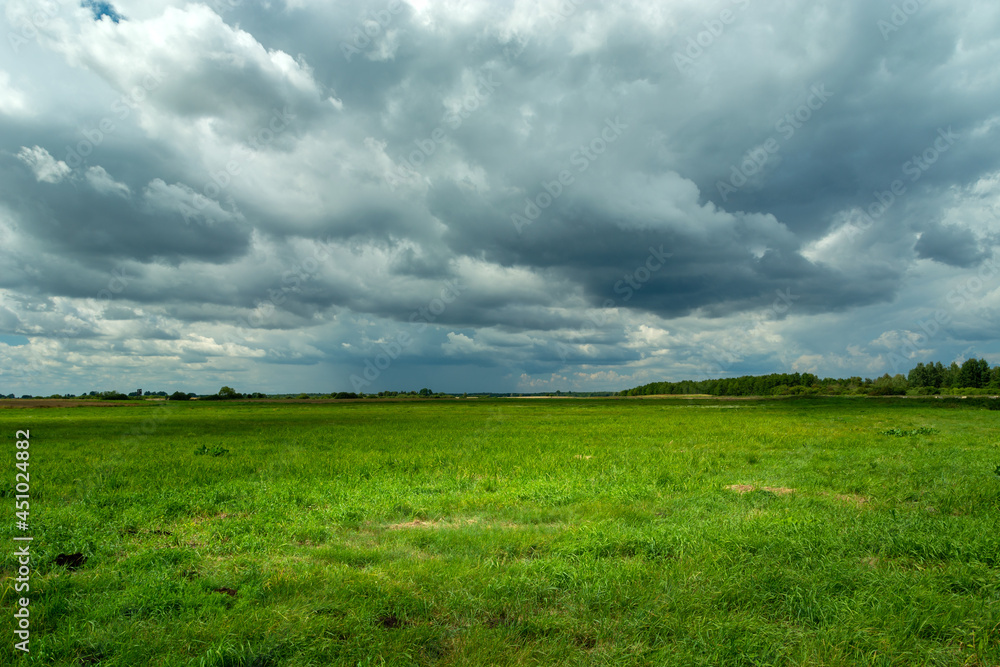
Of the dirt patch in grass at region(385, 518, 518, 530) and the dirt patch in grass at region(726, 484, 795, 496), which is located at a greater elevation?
the dirt patch in grass at region(385, 518, 518, 530)

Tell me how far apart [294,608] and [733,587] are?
575cm

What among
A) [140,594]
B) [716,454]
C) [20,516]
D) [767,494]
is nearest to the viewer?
[140,594]

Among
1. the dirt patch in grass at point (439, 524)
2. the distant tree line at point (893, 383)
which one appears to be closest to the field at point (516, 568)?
the dirt patch in grass at point (439, 524)

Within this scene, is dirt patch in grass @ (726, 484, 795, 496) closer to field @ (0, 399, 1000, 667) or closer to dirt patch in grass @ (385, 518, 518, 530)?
field @ (0, 399, 1000, 667)

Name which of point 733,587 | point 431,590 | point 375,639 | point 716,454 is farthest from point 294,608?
point 716,454

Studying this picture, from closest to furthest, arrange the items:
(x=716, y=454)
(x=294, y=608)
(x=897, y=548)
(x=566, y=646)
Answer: (x=566, y=646)
(x=294, y=608)
(x=897, y=548)
(x=716, y=454)

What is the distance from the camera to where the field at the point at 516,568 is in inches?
216

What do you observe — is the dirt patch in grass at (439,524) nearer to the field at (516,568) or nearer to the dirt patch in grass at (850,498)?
the field at (516,568)

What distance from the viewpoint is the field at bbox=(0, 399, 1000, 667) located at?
5488 millimetres

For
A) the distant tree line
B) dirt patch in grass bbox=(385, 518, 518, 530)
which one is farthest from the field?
the distant tree line

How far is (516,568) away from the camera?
767 centimetres

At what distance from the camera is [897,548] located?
8.35 meters

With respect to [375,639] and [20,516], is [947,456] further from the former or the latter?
[20,516]

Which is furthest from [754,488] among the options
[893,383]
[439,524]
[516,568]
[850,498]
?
[893,383]
